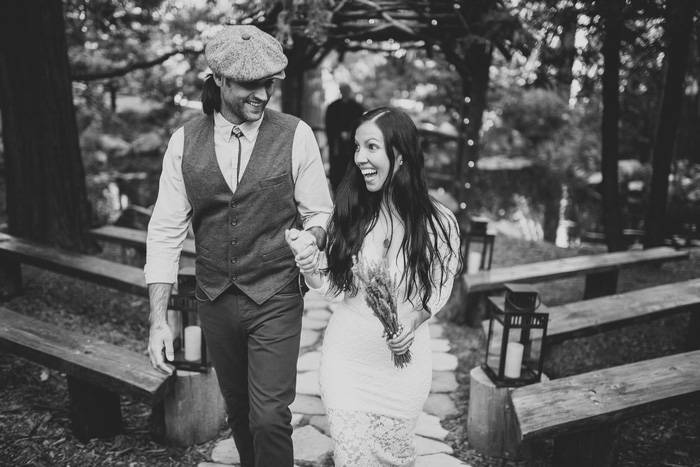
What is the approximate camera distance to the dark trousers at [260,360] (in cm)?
223

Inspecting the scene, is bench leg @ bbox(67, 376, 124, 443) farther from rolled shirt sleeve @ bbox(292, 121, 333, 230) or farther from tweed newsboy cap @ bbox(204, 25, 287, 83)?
tweed newsboy cap @ bbox(204, 25, 287, 83)

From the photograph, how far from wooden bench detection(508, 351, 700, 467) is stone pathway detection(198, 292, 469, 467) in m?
0.62

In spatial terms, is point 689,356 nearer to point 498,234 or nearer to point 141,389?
point 141,389

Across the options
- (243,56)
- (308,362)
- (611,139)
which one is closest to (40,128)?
A: (308,362)

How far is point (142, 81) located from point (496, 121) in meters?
10.4

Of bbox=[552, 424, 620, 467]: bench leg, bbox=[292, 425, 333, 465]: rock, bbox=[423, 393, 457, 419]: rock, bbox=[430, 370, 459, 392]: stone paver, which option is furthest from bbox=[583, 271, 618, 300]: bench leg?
bbox=[292, 425, 333, 465]: rock

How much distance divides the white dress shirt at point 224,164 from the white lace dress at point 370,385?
11.8 inches

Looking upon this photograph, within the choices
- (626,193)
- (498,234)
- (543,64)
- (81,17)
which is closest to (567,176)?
(626,193)

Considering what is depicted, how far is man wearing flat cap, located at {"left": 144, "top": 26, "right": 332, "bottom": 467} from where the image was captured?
7.30 feet

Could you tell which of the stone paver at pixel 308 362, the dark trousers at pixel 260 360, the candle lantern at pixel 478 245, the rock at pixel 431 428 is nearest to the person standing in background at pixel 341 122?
the candle lantern at pixel 478 245

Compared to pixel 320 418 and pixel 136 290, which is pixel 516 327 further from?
pixel 136 290

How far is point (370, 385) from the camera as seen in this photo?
2246mm

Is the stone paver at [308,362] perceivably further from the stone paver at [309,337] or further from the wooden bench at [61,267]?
the wooden bench at [61,267]

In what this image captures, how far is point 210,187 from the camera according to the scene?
7.41ft
